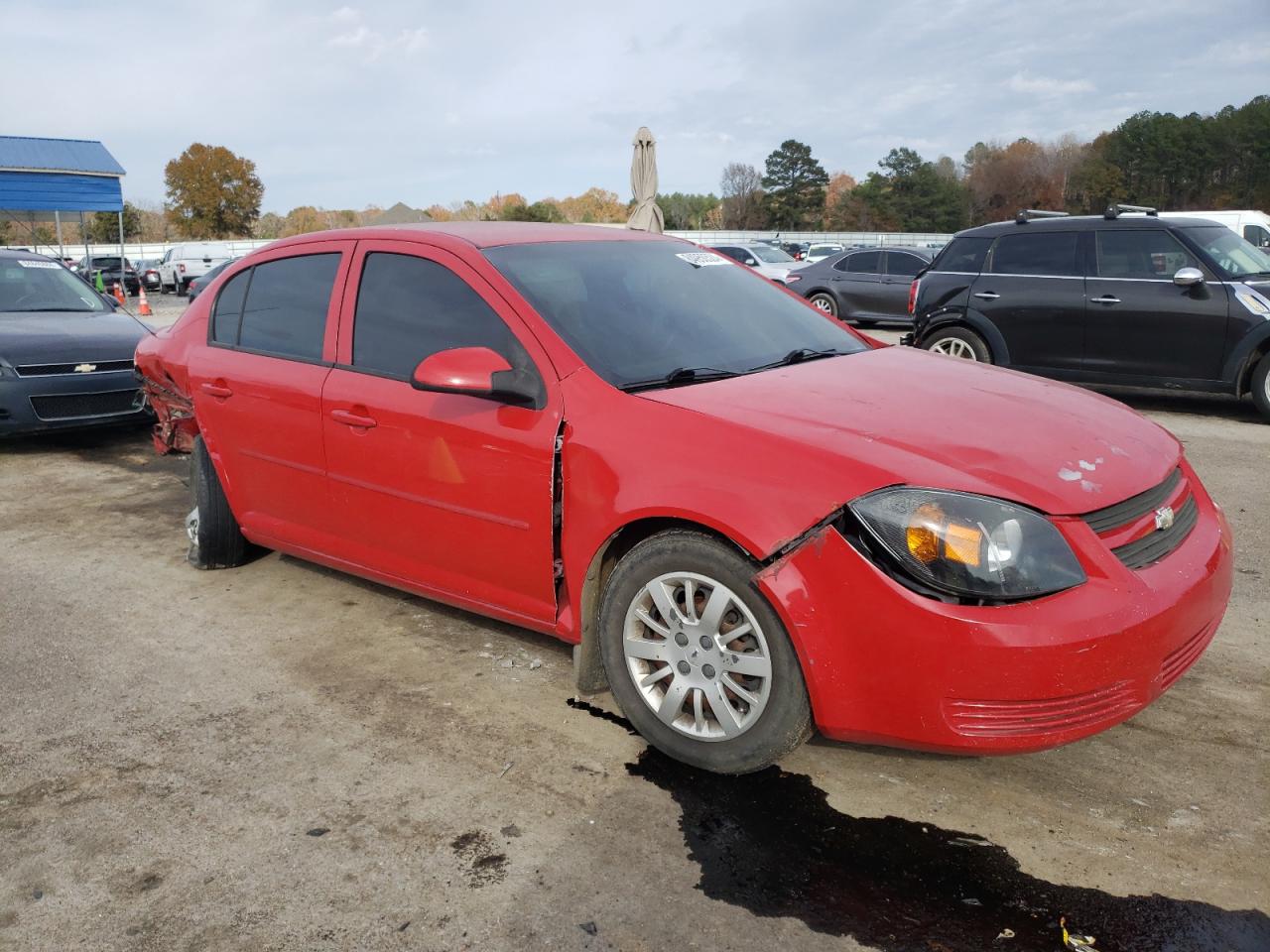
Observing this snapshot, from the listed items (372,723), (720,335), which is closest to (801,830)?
(372,723)

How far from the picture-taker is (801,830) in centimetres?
275

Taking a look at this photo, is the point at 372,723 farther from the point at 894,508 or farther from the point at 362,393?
the point at 894,508

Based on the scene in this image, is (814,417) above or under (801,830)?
above

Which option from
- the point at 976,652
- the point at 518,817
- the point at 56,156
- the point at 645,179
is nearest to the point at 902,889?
the point at 976,652

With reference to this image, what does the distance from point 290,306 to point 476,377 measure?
1.51 meters

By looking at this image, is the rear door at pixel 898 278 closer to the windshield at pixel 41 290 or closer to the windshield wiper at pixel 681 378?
the windshield at pixel 41 290

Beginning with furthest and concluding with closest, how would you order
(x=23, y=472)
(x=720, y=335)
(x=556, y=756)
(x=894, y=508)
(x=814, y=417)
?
1. (x=23, y=472)
2. (x=720, y=335)
3. (x=556, y=756)
4. (x=814, y=417)
5. (x=894, y=508)

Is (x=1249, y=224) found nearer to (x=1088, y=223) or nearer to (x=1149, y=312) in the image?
(x=1088, y=223)

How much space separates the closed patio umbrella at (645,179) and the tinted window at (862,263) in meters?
4.24

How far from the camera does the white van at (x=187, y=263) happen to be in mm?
36094

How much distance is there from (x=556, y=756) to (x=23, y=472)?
19.9 feet

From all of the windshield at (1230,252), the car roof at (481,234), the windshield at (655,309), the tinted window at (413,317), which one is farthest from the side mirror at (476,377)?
the windshield at (1230,252)

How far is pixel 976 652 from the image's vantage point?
8.20ft

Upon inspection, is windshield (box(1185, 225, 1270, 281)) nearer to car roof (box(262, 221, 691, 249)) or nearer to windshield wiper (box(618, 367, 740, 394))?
car roof (box(262, 221, 691, 249))
